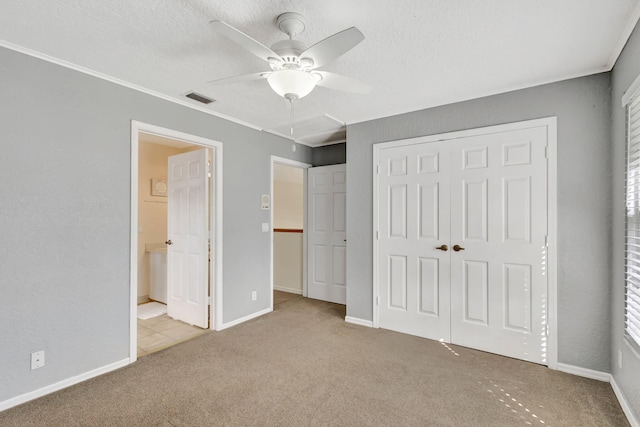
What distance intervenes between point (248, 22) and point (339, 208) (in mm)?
A: 3005

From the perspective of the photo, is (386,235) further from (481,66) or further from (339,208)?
(481,66)

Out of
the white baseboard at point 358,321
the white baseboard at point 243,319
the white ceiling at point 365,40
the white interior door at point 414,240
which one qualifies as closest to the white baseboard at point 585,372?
the white interior door at point 414,240

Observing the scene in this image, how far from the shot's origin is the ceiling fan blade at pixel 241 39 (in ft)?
4.61

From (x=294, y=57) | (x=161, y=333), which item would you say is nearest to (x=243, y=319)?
(x=161, y=333)

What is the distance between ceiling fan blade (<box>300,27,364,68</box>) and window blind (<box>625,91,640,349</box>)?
69.7 inches

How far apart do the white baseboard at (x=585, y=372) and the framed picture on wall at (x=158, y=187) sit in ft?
17.3

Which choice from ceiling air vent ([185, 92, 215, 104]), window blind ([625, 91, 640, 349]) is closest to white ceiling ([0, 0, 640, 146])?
ceiling air vent ([185, 92, 215, 104])

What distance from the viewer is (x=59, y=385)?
7.34ft

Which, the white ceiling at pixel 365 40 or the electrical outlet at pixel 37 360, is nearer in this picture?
the white ceiling at pixel 365 40

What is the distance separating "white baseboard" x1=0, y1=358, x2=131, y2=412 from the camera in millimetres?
2033

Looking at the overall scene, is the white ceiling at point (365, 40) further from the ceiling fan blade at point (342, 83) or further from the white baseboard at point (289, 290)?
the white baseboard at point (289, 290)

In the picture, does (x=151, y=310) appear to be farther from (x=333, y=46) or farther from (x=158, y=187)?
(x=333, y=46)

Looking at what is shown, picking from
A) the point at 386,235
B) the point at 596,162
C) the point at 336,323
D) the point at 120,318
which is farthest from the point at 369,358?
the point at 596,162

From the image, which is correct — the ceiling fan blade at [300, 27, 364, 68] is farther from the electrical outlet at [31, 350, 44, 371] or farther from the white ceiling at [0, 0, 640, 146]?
the electrical outlet at [31, 350, 44, 371]
